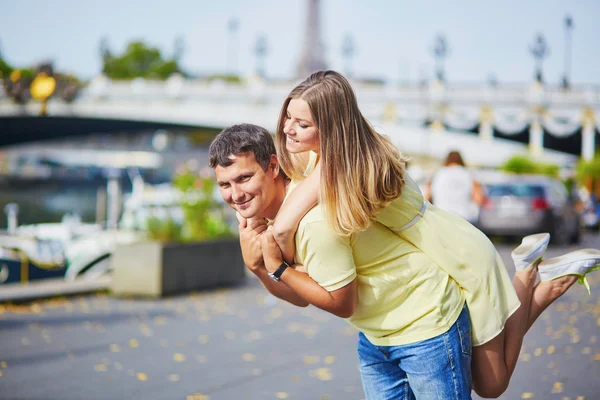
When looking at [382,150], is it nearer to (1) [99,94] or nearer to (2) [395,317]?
(2) [395,317]

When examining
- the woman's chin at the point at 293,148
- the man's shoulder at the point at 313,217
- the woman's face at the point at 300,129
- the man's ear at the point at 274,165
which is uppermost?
the woman's face at the point at 300,129

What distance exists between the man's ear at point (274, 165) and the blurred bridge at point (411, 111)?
33.8 meters

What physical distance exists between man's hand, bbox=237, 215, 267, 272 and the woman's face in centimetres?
26

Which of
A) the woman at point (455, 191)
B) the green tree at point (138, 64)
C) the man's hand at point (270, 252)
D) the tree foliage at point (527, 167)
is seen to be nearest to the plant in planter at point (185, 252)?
the woman at point (455, 191)

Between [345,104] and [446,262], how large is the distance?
587 mm

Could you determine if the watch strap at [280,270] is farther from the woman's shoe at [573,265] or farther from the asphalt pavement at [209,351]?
the asphalt pavement at [209,351]

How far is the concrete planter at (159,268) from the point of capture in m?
9.23

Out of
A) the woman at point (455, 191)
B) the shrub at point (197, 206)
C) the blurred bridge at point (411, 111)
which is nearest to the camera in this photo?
the woman at point (455, 191)

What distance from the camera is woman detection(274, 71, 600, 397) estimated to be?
7.12ft

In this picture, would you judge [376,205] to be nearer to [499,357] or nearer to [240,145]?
[240,145]

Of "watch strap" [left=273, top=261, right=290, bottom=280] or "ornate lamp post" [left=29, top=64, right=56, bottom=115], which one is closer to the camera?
"watch strap" [left=273, top=261, right=290, bottom=280]

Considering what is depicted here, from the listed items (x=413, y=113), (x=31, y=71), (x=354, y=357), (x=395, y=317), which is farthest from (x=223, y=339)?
(x=31, y=71)

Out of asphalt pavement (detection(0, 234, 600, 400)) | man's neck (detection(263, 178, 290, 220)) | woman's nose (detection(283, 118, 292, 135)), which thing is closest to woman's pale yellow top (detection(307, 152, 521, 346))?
man's neck (detection(263, 178, 290, 220))

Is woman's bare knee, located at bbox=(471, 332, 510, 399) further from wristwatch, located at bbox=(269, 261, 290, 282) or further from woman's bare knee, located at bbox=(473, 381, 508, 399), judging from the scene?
wristwatch, located at bbox=(269, 261, 290, 282)
